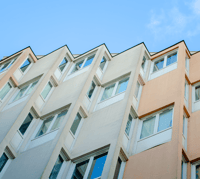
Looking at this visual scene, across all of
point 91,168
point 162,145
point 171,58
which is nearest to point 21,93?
point 91,168

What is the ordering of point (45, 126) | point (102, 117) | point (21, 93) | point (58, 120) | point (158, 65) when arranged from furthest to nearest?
point (158, 65) → point (21, 93) → point (45, 126) → point (58, 120) → point (102, 117)

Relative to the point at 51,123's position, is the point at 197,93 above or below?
below

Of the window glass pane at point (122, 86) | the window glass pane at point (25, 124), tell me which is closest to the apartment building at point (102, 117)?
the window glass pane at point (25, 124)

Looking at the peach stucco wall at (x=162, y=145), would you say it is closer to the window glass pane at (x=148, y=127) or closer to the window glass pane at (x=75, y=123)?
the window glass pane at (x=148, y=127)

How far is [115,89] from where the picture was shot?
21625 millimetres

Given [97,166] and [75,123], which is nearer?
[97,166]

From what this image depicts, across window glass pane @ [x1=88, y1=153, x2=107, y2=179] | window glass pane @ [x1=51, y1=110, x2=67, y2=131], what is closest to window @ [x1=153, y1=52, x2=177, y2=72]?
window glass pane @ [x1=51, y1=110, x2=67, y2=131]

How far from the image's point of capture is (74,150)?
16.8m

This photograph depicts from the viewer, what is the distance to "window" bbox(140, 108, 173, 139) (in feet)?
58.1

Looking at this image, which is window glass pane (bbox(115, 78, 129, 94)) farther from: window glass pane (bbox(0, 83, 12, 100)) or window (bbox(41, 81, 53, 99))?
window glass pane (bbox(0, 83, 12, 100))

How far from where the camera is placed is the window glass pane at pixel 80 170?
15416 mm

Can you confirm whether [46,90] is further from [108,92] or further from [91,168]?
[91,168]

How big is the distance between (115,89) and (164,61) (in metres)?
6.04

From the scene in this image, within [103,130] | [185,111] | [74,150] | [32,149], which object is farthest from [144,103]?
[32,149]
